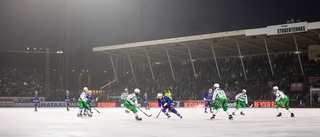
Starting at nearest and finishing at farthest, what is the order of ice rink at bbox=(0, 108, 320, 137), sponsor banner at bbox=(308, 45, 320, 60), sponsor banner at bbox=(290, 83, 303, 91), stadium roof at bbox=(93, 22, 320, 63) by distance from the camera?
ice rink at bbox=(0, 108, 320, 137) → stadium roof at bbox=(93, 22, 320, 63) → sponsor banner at bbox=(290, 83, 303, 91) → sponsor banner at bbox=(308, 45, 320, 60)

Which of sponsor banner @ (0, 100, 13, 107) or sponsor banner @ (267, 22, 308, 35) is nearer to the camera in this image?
sponsor banner @ (267, 22, 308, 35)

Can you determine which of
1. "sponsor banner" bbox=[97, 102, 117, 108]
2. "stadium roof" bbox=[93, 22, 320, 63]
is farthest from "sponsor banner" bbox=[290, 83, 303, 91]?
"sponsor banner" bbox=[97, 102, 117, 108]

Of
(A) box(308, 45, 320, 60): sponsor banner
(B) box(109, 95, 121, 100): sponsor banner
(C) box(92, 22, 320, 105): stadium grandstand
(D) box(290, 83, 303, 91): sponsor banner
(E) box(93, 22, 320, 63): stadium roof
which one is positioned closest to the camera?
(E) box(93, 22, 320, 63): stadium roof

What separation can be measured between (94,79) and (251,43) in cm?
4930

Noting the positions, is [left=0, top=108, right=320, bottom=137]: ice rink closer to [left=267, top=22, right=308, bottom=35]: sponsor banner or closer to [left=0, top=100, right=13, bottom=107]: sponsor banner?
[left=267, top=22, right=308, bottom=35]: sponsor banner

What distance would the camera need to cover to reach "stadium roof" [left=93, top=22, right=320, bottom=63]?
43.9 meters

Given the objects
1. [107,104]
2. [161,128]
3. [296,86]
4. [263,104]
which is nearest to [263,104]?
[263,104]

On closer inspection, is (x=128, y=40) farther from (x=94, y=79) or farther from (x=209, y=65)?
(x=209, y=65)

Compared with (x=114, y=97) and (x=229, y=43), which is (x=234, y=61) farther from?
(x=114, y=97)

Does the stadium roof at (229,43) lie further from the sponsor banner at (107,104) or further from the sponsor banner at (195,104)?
the sponsor banner at (107,104)

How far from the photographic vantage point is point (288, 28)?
4291cm

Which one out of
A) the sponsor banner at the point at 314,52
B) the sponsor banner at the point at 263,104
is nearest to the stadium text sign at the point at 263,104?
the sponsor banner at the point at 263,104

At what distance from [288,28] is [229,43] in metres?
10.7

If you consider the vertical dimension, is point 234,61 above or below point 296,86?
above
